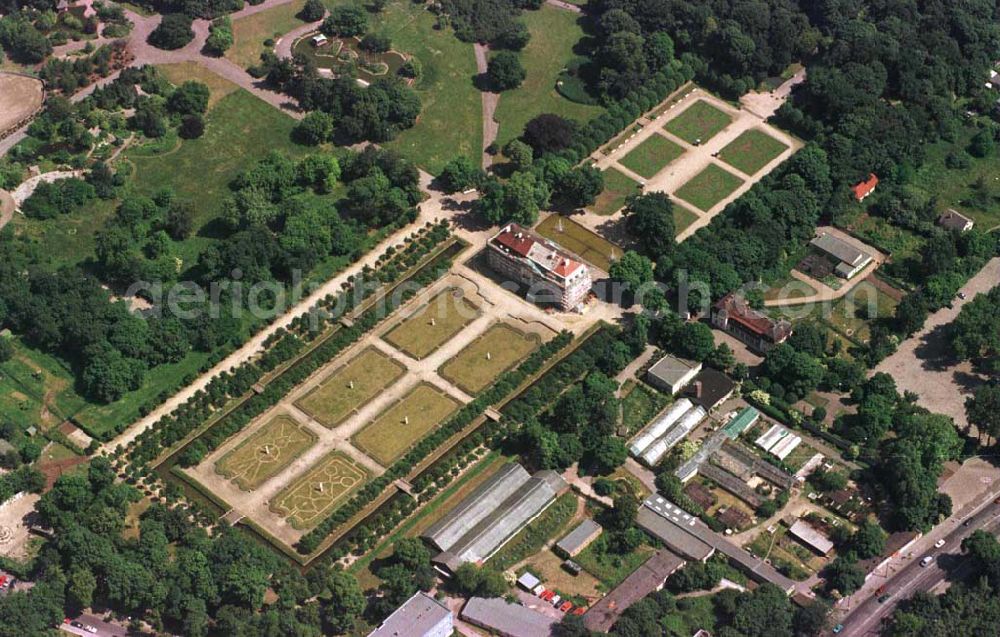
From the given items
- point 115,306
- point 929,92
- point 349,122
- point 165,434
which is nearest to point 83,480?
point 165,434

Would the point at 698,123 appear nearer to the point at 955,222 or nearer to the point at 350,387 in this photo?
the point at 955,222

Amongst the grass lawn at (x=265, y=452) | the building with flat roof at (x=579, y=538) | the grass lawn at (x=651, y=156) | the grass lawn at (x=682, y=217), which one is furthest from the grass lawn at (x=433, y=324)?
the grass lawn at (x=651, y=156)

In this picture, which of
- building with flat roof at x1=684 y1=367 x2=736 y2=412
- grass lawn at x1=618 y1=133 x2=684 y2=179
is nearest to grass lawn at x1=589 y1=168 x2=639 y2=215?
grass lawn at x1=618 y1=133 x2=684 y2=179

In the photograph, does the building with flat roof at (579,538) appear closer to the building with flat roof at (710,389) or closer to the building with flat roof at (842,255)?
the building with flat roof at (710,389)

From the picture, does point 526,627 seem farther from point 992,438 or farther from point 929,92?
point 929,92

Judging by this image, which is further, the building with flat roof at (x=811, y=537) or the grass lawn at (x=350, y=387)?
the grass lawn at (x=350, y=387)

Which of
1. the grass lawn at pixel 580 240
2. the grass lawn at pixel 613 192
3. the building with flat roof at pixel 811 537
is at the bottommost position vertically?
the building with flat roof at pixel 811 537
